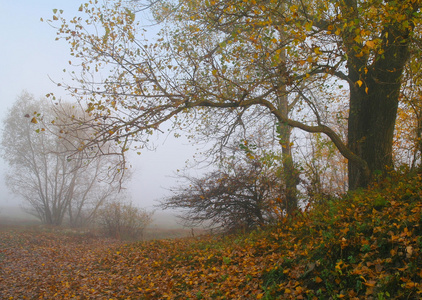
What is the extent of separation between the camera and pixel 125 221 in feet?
55.2

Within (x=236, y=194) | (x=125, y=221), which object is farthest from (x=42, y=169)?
(x=236, y=194)

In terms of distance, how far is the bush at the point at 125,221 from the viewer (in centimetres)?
1672

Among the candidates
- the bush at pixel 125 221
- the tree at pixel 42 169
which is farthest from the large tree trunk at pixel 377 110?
the tree at pixel 42 169

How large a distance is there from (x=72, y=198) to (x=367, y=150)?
22.1 metres

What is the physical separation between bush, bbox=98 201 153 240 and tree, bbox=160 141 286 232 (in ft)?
24.6

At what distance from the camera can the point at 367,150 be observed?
24.7 ft

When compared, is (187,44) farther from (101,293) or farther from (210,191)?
(101,293)

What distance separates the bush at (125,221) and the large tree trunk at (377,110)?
12.0 m

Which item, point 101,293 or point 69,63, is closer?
point 101,293

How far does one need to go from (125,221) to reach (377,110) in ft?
44.6

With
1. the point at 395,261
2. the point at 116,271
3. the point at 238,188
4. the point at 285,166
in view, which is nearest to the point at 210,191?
the point at 238,188

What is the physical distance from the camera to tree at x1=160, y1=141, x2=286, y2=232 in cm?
909

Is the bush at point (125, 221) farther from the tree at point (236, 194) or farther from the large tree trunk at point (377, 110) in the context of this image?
the large tree trunk at point (377, 110)

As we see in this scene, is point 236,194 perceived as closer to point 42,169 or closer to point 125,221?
point 125,221
